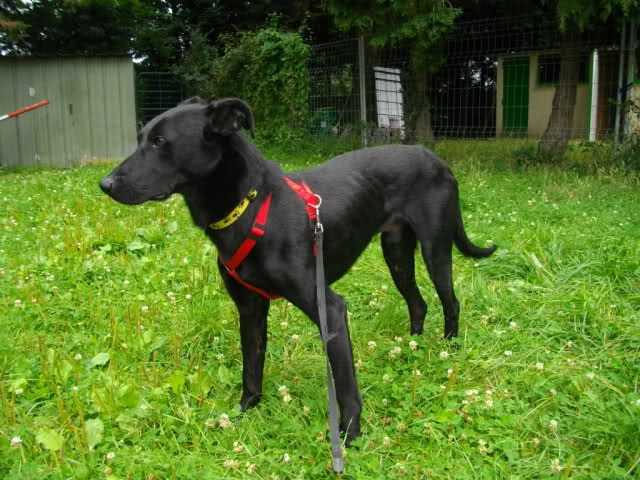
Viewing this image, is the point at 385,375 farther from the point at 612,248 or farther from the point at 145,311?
the point at 612,248

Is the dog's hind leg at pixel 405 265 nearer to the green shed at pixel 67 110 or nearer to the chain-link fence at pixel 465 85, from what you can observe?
the chain-link fence at pixel 465 85

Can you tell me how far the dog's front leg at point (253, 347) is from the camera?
8.43 feet

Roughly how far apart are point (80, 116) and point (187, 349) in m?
11.2

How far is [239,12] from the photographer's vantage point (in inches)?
693

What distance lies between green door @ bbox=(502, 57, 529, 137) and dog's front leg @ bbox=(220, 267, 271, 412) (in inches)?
298

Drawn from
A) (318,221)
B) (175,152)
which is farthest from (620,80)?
(175,152)

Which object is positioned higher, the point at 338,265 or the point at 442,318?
the point at 338,265

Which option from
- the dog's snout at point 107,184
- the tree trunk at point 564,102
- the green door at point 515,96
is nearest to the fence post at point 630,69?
the tree trunk at point 564,102

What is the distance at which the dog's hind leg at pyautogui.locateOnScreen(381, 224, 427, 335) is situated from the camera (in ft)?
10.5

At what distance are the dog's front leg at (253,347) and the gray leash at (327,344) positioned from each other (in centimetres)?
45

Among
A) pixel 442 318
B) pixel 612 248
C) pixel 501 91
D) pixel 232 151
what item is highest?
pixel 501 91

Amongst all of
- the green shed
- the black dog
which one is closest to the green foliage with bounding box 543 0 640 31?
the black dog

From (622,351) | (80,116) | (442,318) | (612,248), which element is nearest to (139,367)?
(442,318)

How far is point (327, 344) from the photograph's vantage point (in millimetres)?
2236
